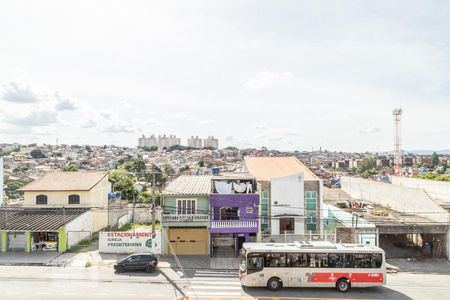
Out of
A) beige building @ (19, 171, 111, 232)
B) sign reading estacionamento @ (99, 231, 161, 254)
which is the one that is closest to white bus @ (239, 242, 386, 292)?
sign reading estacionamento @ (99, 231, 161, 254)

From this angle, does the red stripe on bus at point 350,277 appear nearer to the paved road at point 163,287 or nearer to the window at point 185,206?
the paved road at point 163,287

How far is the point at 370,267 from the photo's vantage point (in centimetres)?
2380

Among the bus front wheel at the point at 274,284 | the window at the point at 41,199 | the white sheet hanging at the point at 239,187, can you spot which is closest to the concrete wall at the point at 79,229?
the window at the point at 41,199

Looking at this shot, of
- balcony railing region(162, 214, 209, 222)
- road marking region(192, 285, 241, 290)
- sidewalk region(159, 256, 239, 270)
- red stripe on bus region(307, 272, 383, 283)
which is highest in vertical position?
balcony railing region(162, 214, 209, 222)

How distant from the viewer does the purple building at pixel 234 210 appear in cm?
3259

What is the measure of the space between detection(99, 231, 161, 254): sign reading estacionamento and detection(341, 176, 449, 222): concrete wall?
25473mm

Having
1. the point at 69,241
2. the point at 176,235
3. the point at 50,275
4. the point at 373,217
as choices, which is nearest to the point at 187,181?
the point at 176,235

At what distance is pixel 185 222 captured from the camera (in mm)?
32875

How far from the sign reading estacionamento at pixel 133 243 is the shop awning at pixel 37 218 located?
5.20m

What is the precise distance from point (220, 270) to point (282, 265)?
6.76m

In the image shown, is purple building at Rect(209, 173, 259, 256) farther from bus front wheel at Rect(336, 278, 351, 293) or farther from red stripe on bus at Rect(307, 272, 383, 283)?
bus front wheel at Rect(336, 278, 351, 293)

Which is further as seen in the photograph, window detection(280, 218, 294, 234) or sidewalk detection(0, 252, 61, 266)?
window detection(280, 218, 294, 234)

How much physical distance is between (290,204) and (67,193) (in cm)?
2427

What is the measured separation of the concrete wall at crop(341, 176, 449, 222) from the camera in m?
34.5
